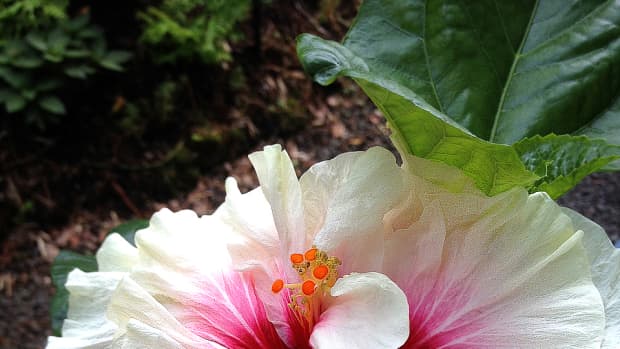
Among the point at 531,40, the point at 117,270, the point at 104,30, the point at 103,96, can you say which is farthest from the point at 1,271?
the point at 531,40

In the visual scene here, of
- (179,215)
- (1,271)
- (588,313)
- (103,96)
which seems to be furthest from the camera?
(103,96)

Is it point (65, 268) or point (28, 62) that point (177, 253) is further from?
point (28, 62)

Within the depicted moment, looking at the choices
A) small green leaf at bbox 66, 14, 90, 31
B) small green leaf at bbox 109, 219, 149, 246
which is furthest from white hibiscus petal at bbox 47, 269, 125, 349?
small green leaf at bbox 66, 14, 90, 31

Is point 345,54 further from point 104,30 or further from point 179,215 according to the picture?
point 104,30

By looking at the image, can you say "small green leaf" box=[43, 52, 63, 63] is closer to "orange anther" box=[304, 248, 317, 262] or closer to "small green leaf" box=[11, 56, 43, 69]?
"small green leaf" box=[11, 56, 43, 69]

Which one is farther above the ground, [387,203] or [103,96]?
[387,203]

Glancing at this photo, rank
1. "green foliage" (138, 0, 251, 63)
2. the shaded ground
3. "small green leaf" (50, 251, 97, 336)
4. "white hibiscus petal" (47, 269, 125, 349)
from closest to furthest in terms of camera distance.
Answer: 1. "white hibiscus petal" (47, 269, 125, 349)
2. "small green leaf" (50, 251, 97, 336)
3. the shaded ground
4. "green foliage" (138, 0, 251, 63)

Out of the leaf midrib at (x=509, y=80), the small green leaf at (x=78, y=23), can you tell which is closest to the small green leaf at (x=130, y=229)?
the leaf midrib at (x=509, y=80)
